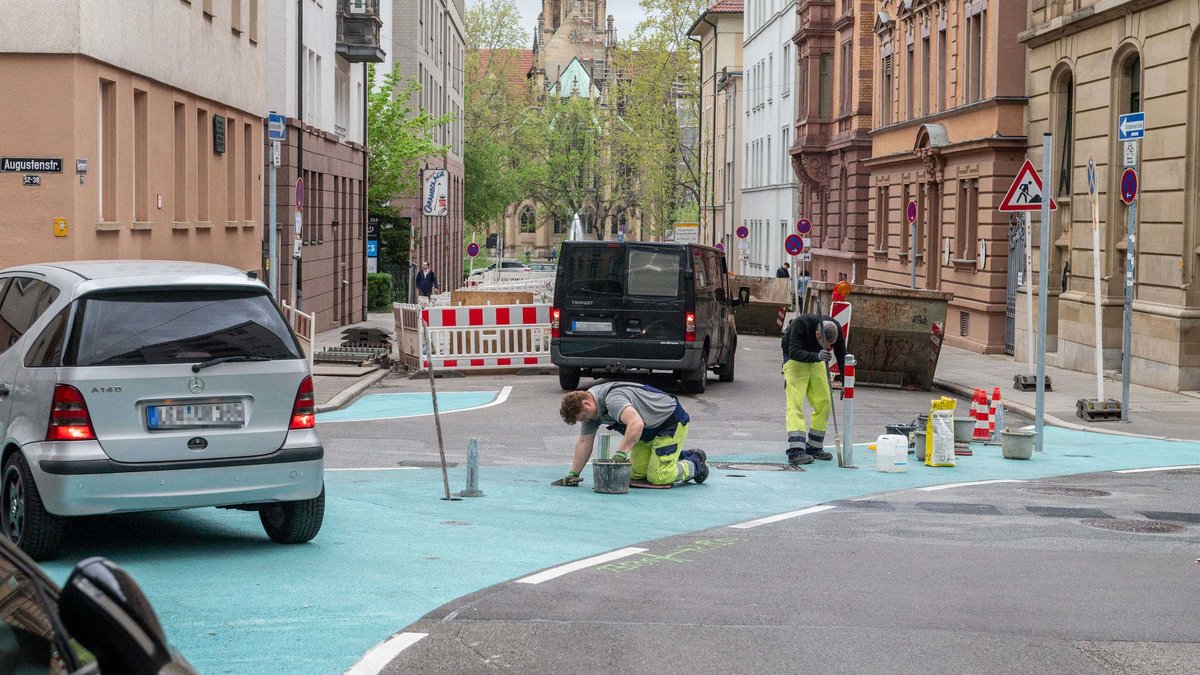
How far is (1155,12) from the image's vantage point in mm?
25359

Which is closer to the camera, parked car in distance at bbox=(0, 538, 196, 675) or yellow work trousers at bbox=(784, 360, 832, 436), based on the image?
parked car in distance at bbox=(0, 538, 196, 675)

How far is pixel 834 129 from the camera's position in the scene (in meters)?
56.7

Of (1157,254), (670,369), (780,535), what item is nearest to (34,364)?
(780,535)

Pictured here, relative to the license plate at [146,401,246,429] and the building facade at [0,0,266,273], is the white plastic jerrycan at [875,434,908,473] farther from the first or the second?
the building facade at [0,0,266,273]

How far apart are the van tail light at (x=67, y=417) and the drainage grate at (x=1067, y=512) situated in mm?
6859

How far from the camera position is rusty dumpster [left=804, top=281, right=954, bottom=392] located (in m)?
24.9

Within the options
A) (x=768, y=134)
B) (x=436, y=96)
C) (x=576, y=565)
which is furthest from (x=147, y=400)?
(x=768, y=134)


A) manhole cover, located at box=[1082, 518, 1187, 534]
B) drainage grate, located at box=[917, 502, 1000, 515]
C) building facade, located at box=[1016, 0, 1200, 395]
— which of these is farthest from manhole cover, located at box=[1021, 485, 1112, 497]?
building facade, located at box=[1016, 0, 1200, 395]

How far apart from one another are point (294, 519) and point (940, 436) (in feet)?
23.6

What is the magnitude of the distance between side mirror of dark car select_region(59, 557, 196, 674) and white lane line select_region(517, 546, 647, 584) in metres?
6.20

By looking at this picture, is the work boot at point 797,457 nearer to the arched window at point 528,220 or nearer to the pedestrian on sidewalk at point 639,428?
the pedestrian on sidewalk at point 639,428

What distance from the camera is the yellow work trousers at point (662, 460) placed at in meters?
13.0

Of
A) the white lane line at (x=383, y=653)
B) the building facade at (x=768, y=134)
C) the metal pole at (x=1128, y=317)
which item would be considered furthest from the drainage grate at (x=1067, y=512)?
the building facade at (x=768, y=134)

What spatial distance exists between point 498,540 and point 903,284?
113ft
